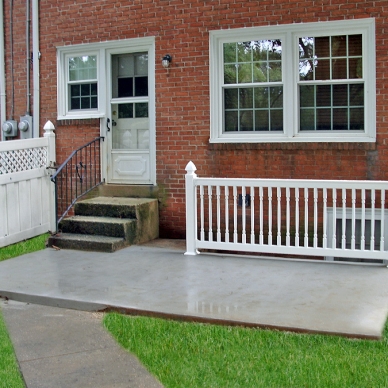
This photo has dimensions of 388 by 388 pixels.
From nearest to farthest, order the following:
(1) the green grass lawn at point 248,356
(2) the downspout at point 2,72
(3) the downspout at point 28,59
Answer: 1. (1) the green grass lawn at point 248,356
2. (3) the downspout at point 28,59
3. (2) the downspout at point 2,72

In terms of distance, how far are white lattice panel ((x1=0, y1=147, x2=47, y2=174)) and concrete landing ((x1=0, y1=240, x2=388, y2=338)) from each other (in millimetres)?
1584

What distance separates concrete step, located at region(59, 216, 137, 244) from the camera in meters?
8.48

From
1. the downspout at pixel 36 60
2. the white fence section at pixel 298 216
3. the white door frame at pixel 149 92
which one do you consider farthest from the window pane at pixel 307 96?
the downspout at pixel 36 60

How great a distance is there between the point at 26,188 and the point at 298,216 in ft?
14.5

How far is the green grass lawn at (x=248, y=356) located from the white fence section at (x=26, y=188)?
14.2 ft

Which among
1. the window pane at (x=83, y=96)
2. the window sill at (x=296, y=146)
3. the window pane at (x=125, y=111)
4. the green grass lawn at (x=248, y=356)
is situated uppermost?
the window pane at (x=83, y=96)

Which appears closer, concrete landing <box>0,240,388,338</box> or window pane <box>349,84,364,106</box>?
concrete landing <box>0,240,388,338</box>

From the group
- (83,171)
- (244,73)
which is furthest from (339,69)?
(83,171)

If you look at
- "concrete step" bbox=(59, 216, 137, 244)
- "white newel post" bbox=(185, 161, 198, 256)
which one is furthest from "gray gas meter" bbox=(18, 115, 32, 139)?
"white newel post" bbox=(185, 161, 198, 256)

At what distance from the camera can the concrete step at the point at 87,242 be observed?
8195mm

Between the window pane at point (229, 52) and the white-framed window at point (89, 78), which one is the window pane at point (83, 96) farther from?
the window pane at point (229, 52)

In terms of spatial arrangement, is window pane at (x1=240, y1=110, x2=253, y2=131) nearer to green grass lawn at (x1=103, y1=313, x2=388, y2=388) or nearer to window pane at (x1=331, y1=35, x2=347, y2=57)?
window pane at (x1=331, y1=35, x2=347, y2=57)

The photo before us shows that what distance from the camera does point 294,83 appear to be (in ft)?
27.7

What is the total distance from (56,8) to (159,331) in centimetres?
702
